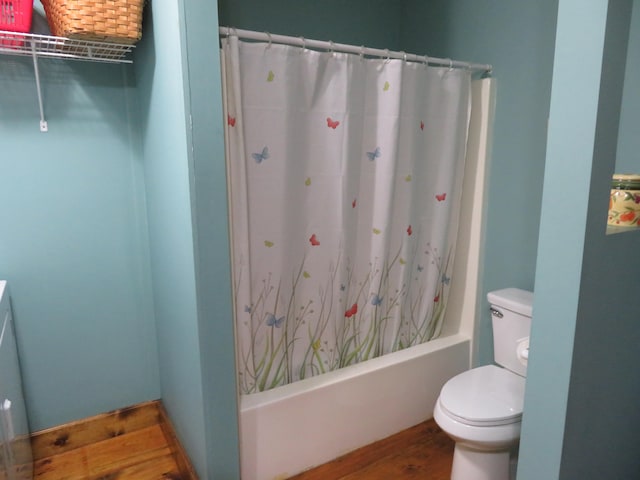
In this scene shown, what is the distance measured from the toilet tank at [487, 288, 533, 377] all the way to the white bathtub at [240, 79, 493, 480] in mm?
245

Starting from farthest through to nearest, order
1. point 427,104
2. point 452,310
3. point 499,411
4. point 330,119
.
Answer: point 452,310
point 427,104
point 330,119
point 499,411

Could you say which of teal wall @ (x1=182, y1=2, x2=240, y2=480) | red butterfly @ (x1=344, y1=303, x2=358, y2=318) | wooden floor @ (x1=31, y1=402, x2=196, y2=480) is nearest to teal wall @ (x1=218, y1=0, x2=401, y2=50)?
teal wall @ (x1=182, y1=2, x2=240, y2=480)

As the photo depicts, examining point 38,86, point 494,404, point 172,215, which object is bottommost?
point 494,404

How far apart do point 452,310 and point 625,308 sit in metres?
1.12

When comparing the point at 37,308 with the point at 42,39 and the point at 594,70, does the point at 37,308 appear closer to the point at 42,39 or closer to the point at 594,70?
the point at 42,39

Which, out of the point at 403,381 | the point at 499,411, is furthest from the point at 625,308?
the point at 403,381

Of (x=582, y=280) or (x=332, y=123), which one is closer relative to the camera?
(x=582, y=280)

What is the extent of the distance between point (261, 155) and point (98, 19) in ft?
2.24

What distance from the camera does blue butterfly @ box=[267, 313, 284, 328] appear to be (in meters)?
1.81

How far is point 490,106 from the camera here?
6.89 feet

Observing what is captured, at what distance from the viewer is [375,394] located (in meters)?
2.02

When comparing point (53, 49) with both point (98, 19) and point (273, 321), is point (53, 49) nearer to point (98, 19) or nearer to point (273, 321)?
point (98, 19)

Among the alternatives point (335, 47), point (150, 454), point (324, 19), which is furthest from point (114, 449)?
point (324, 19)

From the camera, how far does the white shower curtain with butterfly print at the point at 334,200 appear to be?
1.66 meters
